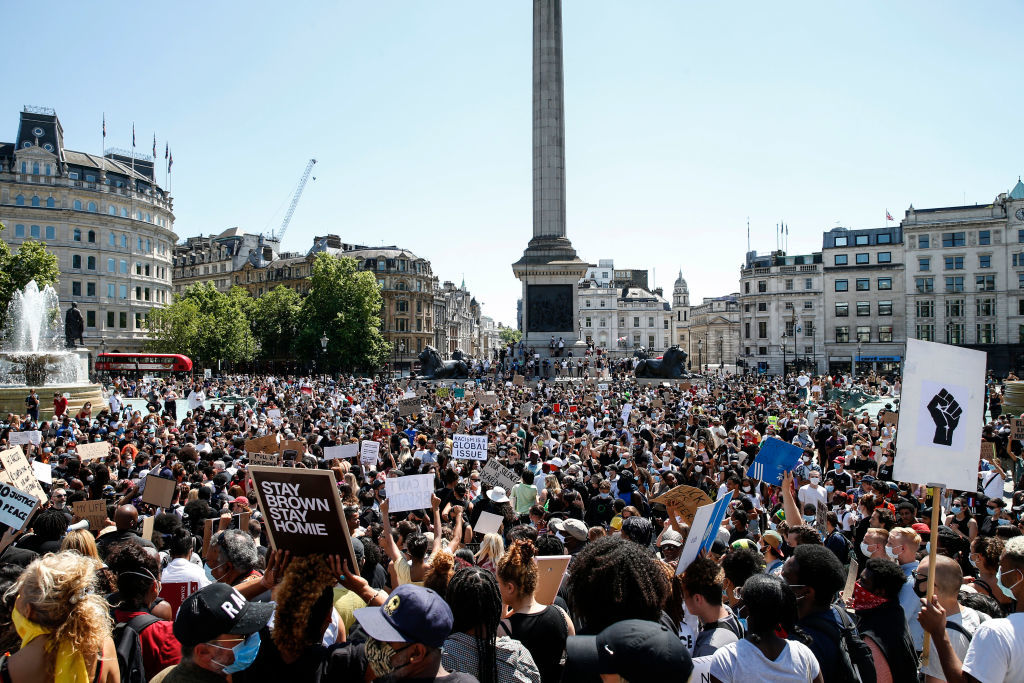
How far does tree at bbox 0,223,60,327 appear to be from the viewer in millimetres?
56156

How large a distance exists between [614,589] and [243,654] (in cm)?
189

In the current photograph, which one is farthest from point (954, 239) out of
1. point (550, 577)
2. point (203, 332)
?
point (550, 577)

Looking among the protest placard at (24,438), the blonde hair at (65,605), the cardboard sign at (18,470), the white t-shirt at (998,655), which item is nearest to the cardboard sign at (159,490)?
the cardboard sign at (18,470)

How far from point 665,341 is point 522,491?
117 metres

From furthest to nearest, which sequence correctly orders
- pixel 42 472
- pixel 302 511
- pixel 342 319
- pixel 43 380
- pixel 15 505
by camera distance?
pixel 342 319
pixel 43 380
pixel 42 472
pixel 15 505
pixel 302 511

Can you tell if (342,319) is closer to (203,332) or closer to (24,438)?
(203,332)

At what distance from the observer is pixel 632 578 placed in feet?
13.0

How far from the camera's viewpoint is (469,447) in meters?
13.7

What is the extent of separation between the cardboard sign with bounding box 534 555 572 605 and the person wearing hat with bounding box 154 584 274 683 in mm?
2207

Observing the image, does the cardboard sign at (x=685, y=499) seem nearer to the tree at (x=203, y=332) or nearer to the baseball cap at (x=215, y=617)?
the baseball cap at (x=215, y=617)

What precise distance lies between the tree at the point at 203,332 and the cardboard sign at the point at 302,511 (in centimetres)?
7361

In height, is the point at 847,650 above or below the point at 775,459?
below

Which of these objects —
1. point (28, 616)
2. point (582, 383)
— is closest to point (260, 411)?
point (582, 383)

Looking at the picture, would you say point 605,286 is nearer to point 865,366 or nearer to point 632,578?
point 865,366
